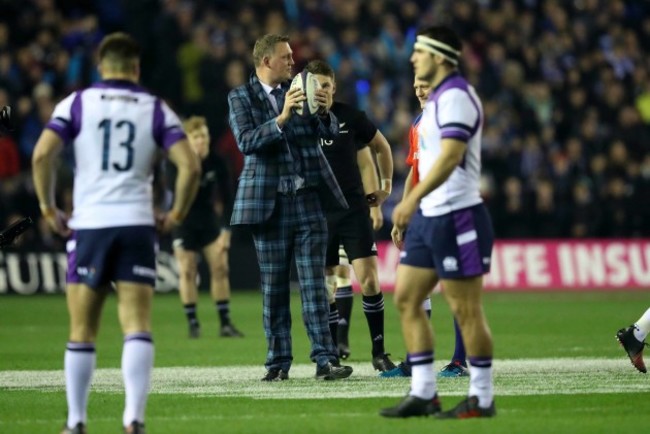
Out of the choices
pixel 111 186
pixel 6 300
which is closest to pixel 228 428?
pixel 111 186

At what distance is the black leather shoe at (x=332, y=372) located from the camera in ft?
40.7

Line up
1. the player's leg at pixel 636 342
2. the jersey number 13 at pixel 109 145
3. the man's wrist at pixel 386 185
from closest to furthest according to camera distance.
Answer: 1. the jersey number 13 at pixel 109 145
2. the player's leg at pixel 636 342
3. the man's wrist at pixel 386 185

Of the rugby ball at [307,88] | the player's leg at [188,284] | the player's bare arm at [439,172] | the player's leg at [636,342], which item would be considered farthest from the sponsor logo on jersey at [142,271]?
the player's leg at [188,284]

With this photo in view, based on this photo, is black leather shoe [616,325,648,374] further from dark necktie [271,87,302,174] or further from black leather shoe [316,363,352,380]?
dark necktie [271,87,302,174]

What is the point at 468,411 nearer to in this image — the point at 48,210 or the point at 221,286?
the point at 48,210

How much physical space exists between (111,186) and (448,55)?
2.35 m

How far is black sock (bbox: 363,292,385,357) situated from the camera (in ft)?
44.0

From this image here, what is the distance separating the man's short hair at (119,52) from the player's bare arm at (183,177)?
0.57 meters

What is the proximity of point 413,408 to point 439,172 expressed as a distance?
153 cm

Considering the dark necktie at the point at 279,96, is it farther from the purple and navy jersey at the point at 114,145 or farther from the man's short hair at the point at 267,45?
the purple and navy jersey at the point at 114,145

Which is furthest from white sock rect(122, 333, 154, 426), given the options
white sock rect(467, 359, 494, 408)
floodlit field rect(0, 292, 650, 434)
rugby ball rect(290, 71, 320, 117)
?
rugby ball rect(290, 71, 320, 117)

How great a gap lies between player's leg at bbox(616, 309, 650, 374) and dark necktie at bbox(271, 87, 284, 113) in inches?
135

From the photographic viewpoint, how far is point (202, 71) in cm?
2798

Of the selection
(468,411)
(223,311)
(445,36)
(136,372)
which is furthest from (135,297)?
(223,311)
